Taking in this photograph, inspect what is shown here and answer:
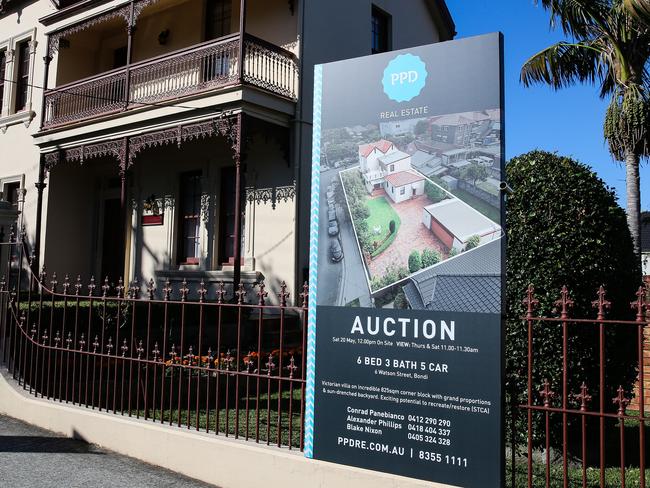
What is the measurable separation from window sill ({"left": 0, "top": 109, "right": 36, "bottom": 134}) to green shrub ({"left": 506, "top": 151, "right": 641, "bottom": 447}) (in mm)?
15628

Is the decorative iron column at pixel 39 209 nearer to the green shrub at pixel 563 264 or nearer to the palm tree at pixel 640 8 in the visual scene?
the palm tree at pixel 640 8

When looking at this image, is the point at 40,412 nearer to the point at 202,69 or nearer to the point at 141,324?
the point at 141,324

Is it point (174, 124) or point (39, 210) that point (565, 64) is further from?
point (39, 210)

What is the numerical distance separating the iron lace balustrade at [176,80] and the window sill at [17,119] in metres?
1.54

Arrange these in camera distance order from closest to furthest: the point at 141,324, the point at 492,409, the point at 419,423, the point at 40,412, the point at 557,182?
the point at 492,409, the point at 419,423, the point at 557,182, the point at 40,412, the point at 141,324

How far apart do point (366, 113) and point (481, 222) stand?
1198mm

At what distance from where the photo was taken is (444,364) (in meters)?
3.98

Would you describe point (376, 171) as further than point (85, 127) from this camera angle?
No

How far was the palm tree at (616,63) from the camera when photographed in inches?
462

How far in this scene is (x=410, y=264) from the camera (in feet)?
13.8

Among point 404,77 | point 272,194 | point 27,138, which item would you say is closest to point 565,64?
point 272,194

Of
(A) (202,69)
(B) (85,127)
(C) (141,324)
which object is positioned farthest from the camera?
(B) (85,127)

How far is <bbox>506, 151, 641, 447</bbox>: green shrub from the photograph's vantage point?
484 centimetres

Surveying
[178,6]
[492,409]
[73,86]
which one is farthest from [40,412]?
[178,6]
